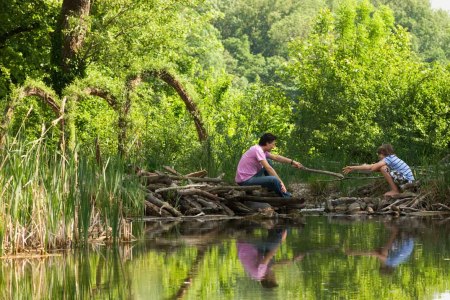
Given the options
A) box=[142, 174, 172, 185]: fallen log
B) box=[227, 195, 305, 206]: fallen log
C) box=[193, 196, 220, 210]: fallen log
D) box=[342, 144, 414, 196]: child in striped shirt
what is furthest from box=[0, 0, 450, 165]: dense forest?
box=[342, 144, 414, 196]: child in striped shirt

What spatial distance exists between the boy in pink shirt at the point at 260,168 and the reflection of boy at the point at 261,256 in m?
Result: 3.76

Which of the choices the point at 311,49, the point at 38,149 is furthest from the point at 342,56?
the point at 38,149

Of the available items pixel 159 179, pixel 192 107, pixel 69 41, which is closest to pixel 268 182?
pixel 159 179

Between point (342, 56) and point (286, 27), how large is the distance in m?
66.7

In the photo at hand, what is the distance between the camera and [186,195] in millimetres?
17500

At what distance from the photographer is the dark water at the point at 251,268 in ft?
27.0

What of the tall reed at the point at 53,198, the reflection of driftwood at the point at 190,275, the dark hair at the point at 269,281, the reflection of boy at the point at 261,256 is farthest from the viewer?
the tall reed at the point at 53,198

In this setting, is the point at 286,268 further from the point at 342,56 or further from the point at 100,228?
the point at 342,56

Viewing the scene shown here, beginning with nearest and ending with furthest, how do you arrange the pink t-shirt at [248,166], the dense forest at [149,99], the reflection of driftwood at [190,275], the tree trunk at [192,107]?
the reflection of driftwood at [190,275], the pink t-shirt at [248,166], the dense forest at [149,99], the tree trunk at [192,107]

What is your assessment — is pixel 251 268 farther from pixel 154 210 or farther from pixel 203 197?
pixel 203 197

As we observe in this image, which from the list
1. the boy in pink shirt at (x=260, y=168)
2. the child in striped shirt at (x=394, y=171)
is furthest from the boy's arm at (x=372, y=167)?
the boy in pink shirt at (x=260, y=168)

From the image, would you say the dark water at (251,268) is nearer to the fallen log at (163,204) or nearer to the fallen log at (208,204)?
the fallen log at (163,204)

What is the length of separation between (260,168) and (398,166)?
2285 millimetres

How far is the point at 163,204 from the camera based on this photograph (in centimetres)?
1689
